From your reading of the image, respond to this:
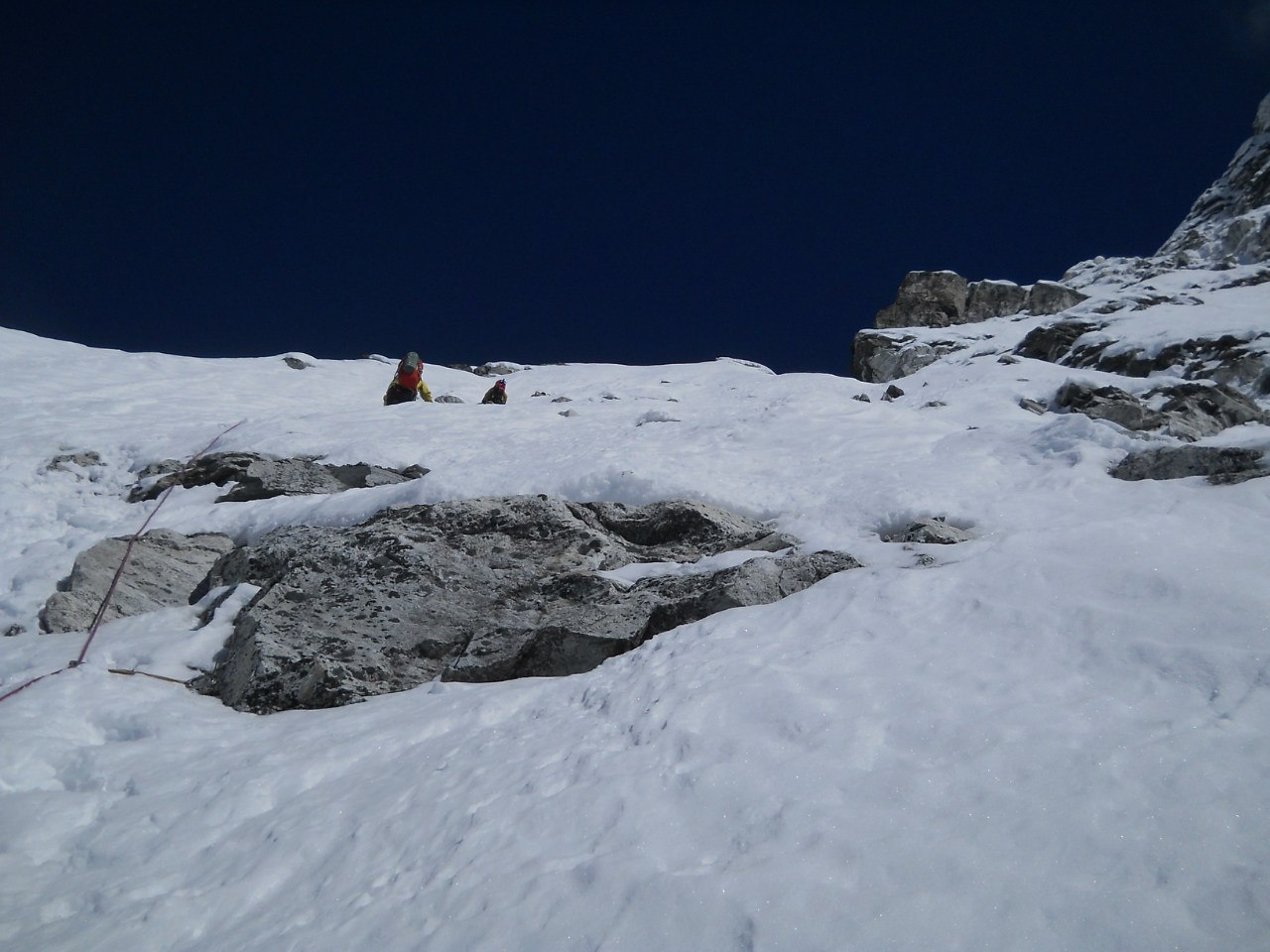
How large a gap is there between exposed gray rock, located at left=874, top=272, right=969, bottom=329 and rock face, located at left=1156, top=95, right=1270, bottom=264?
11.6 m

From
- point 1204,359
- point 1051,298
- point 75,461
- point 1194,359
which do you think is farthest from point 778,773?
point 1051,298

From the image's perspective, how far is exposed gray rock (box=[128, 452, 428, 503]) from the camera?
11.6 meters

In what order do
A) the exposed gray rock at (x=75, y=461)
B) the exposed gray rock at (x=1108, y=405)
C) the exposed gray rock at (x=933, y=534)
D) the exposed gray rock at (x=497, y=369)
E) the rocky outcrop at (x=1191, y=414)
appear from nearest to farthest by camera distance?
the exposed gray rock at (x=933, y=534)
the rocky outcrop at (x=1191, y=414)
the exposed gray rock at (x=1108, y=405)
the exposed gray rock at (x=75, y=461)
the exposed gray rock at (x=497, y=369)

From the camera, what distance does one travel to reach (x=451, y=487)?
921 cm

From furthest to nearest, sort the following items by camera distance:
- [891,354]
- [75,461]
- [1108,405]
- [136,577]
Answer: [891,354] < [75,461] < [1108,405] < [136,577]

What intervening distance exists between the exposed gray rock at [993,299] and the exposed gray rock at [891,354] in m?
11.4

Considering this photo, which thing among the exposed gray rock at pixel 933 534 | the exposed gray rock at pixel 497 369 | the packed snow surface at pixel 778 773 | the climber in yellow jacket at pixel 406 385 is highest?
the exposed gray rock at pixel 497 369

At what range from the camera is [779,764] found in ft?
12.6

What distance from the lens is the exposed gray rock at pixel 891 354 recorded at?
3331cm

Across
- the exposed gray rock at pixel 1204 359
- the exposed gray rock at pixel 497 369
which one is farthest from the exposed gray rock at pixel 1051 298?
the exposed gray rock at pixel 497 369

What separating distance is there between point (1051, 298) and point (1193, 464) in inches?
1530

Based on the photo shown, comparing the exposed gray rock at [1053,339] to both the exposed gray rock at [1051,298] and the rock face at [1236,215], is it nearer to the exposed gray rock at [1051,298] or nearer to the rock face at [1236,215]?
the exposed gray rock at [1051,298]

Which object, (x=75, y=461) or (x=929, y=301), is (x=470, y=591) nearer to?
(x=75, y=461)

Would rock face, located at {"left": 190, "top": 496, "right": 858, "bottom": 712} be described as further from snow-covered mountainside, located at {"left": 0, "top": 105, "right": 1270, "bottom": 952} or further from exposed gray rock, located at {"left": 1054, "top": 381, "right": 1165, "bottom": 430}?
exposed gray rock, located at {"left": 1054, "top": 381, "right": 1165, "bottom": 430}
